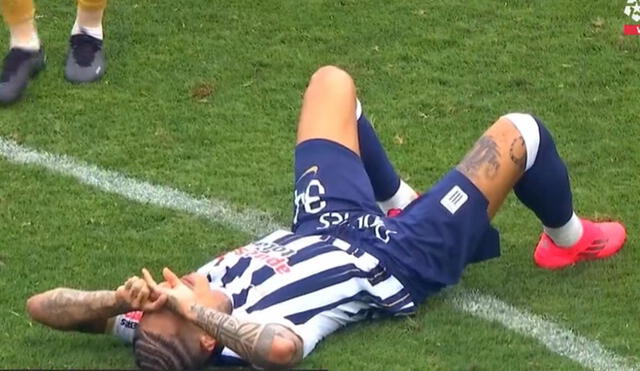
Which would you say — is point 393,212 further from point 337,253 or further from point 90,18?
point 90,18

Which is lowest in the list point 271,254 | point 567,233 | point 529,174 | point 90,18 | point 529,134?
point 90,18

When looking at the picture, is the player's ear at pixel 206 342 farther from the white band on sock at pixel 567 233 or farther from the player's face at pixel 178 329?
the white band on sock at pixel 567 233

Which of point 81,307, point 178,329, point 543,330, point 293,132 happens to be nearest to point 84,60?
point 293,132

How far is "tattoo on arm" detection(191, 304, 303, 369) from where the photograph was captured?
3.31 meters

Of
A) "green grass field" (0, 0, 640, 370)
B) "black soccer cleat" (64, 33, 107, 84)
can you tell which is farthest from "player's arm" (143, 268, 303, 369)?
"black soccer cleat" (64, 33, 107, 84)

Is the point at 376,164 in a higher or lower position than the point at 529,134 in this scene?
lower

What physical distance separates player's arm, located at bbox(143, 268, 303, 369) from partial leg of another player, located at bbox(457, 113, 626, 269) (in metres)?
0.84

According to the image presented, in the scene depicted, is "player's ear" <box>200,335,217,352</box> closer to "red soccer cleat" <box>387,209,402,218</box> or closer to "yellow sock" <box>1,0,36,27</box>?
"red soccer cleat" <box>387,209,402,218</box>

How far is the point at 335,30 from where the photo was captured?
5773mm

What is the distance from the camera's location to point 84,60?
17.9ft

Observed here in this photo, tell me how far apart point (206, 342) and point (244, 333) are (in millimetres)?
130

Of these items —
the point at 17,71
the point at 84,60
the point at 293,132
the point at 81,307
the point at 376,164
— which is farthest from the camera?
the point at 84,60

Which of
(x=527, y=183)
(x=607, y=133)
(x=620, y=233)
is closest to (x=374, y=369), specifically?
(x=527, y=183)

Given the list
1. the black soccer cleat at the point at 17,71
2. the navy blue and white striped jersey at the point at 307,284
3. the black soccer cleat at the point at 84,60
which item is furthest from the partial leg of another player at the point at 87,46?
the navy blue and white striped jersey at the point at 307,284
